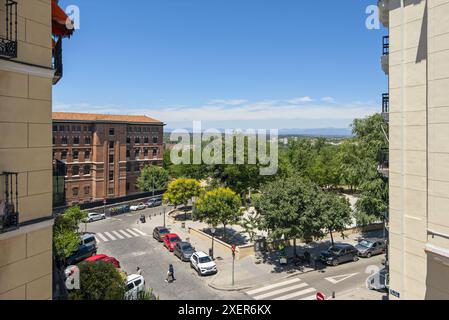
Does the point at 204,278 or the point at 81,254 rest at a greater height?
the point at 81,254

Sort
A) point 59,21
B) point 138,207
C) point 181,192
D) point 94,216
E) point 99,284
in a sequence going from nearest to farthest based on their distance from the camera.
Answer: point 59,21
point 99,284
point 181,192
point 94,216
point 138,207

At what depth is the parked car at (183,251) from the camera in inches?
935

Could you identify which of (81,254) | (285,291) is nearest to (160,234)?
(81,254)

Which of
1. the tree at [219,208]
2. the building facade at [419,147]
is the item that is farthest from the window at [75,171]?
the building facade at [419,147]

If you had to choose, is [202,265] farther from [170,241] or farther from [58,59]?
[58,59]

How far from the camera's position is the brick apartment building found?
46969mm

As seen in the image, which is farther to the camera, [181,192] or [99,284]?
[181,192]

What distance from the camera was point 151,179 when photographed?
50.0 meters

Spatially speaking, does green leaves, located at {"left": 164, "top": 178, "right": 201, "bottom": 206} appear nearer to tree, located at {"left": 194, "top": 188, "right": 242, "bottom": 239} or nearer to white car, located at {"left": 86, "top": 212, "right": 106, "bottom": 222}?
tree, located at {"left": 194, "top": 188, "right": 242, "bottom": 239}

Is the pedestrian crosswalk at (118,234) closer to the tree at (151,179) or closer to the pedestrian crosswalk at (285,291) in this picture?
the tree at (151,179)

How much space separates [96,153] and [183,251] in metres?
30.5
